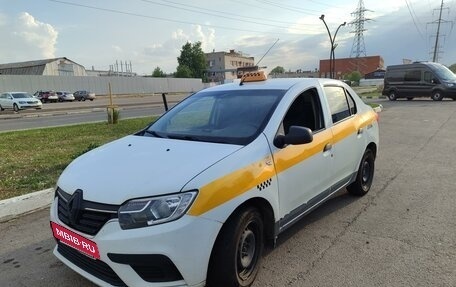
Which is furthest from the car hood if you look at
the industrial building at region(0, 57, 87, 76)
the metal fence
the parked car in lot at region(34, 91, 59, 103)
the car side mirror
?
the industrial building at region(0, 57, 87, 76)

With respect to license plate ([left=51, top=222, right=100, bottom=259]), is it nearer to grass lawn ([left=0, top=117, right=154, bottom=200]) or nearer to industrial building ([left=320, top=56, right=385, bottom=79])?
grass lawn ([left=0, top=117, right=154, bottom=200])

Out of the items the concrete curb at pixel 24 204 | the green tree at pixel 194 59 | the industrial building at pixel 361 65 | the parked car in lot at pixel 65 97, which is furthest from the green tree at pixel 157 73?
the concrete curb at pixel 24 204

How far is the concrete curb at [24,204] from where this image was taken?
5.16 meters

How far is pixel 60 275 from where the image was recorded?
11.5 feet

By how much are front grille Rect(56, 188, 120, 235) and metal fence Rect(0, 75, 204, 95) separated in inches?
1949

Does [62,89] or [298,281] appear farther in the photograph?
[62,89]

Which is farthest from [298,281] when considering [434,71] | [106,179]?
[434,71]

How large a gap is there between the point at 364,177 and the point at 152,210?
385cm

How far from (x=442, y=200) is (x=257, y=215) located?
3.45 m

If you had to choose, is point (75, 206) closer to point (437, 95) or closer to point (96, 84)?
point (437, 95)

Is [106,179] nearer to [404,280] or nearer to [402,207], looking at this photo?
[404,280]

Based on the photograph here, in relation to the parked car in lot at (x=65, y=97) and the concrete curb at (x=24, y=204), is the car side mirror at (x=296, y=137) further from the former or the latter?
the parked car in lot at (x=65, y=97)

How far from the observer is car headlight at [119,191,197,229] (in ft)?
8.62

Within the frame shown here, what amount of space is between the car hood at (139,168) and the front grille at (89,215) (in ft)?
0.14
